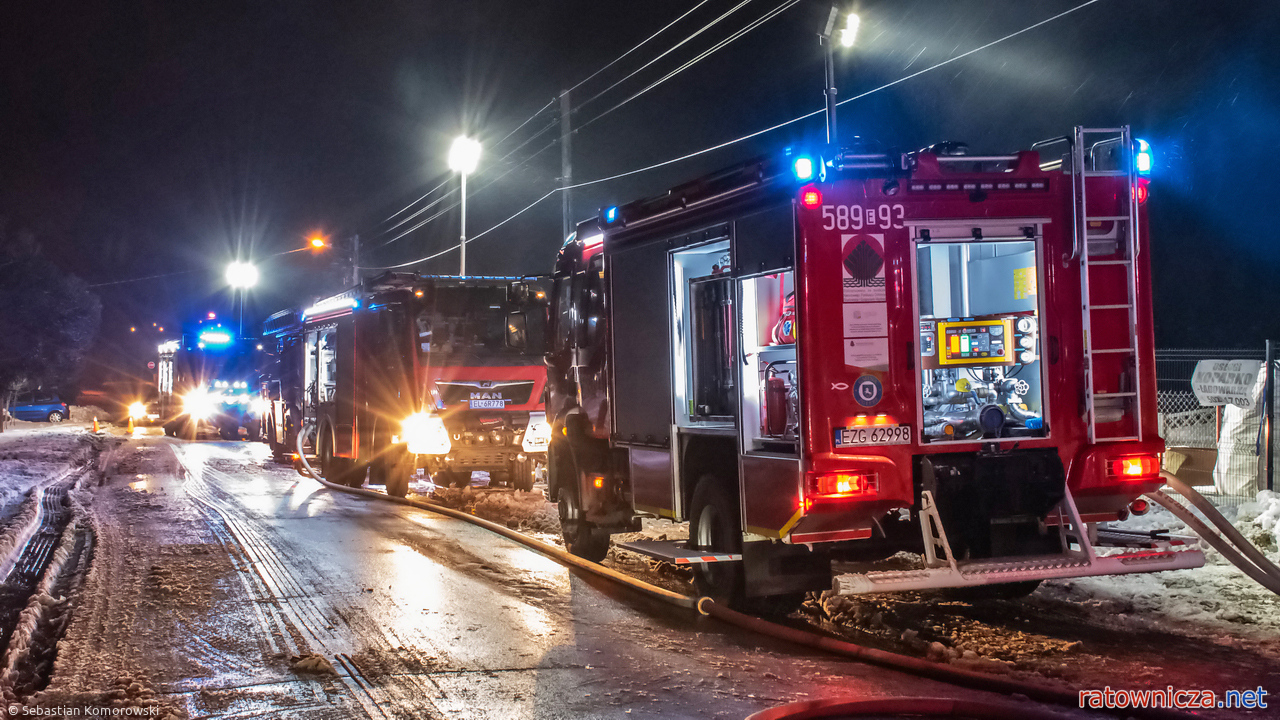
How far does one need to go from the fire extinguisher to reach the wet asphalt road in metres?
1.46

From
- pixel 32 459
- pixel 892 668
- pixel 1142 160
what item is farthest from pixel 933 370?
pixel 32 459

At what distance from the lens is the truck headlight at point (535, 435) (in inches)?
638

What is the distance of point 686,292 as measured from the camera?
8695 mm

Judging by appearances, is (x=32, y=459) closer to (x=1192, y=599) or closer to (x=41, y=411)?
(x=1192, y=599)

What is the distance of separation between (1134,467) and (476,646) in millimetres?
4596

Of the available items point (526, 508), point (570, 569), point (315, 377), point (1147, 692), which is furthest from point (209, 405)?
point (1147, 692)

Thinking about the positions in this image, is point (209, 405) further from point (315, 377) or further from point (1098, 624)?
point (1098, 624)

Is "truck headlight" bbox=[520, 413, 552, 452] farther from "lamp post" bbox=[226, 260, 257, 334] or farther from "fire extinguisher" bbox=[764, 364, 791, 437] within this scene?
"lamp post" bbox=[226, 260, 257, 334]

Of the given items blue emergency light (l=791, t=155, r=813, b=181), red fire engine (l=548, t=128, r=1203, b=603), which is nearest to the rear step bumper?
red fire engine (l=548, t=128, r=1203, b=603)

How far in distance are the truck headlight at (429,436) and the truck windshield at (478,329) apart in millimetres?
866

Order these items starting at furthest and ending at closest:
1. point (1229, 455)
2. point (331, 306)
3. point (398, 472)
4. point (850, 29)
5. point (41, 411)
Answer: point (41, 411)
point (331, 306)
point (398, 472)
point (1229, 455)
point (850, 29)

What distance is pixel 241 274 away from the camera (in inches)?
1998

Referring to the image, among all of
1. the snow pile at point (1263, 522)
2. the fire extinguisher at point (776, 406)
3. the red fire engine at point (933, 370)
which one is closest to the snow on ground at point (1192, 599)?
the snow pile at point (1263, 522)

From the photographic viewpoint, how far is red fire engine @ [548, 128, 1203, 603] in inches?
265
